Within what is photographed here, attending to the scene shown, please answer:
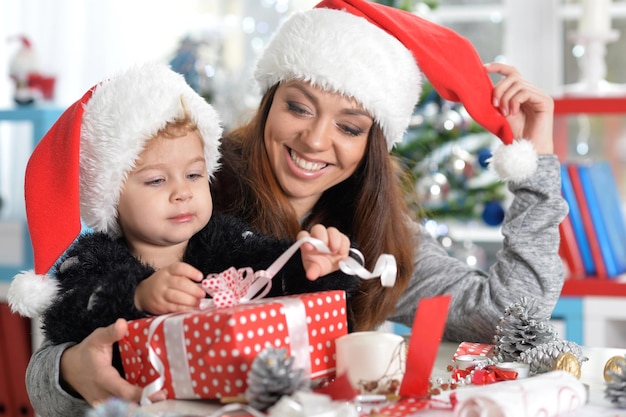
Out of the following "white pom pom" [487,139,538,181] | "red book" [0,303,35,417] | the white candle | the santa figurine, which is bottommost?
"red book" [0,303,35,417]

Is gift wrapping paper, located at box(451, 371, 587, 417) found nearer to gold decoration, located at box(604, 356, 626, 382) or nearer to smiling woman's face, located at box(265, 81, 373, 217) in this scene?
gold decoration, located at box(604, 356, 626, 382)

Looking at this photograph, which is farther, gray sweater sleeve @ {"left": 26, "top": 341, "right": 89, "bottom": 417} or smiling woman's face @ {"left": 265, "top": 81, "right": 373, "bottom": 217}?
smiling woman's face @ {"left": 265, "top": 81, "right": 373, "bottom": 217}

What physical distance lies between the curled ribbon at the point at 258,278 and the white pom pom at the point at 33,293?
0.80 ft

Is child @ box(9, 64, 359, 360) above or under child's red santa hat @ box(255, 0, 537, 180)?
under

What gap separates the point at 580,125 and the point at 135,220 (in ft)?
7.32

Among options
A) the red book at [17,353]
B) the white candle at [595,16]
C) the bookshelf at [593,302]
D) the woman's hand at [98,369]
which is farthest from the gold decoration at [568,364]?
the red book at [17,353]

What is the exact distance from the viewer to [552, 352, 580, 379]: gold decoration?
113 cm

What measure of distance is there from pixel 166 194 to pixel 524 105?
2.71 feet

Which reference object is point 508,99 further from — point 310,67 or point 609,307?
point 609,307

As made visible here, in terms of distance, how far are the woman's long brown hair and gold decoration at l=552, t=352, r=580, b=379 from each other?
0.47 metres

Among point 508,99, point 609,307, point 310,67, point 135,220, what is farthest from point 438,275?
point 609,307

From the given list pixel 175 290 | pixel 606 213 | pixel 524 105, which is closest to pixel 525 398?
pixel 175 290

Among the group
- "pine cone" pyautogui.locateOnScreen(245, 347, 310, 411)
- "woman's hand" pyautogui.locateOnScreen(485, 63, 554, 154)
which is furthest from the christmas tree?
"pine cone" pyautogui.locateOnScreen(245, 347, 310, 411)

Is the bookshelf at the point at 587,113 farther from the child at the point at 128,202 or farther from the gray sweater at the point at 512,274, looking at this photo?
the child at the point at 128,202
